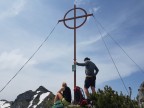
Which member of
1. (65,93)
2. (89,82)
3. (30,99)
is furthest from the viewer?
(30,99)

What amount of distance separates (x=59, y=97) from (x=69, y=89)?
32.9 inches

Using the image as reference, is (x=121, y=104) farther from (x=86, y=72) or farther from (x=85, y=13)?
(x=85, y=13)

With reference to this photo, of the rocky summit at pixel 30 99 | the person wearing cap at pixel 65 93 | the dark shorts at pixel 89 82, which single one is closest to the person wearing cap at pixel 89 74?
the dark shorts at pixel 89 82

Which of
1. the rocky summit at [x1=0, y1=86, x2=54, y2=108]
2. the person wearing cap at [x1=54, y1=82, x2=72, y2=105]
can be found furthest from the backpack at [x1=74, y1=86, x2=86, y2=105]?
the rocky summit at [x1=0, y1=86, x2=54, y2=108]

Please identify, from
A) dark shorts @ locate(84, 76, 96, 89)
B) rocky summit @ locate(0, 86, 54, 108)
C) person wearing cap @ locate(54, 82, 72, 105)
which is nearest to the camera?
person wearing cap @ locate(54, 82, 72, 105)

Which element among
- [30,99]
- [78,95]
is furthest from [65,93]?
[30,99]

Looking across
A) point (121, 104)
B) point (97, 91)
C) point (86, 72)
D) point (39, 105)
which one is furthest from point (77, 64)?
Answer: point (39, 105)

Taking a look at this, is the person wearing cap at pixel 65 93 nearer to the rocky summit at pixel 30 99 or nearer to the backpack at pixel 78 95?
the backpack at pixel 78 95

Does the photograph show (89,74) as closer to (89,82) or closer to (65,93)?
(89,82)

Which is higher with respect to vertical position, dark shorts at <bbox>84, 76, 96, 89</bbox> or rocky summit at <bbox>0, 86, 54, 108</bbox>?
rocky summit at <bbox>0, 86, 54, 108</bbox>

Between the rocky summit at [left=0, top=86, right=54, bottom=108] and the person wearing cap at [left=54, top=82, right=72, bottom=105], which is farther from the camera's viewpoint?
the rocky summit at [left=0, top=86, right=54, bottom=108]

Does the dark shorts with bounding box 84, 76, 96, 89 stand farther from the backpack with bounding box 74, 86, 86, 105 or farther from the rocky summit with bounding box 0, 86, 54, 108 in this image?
the rocky summit with bounding box 0, 86, 54, 108

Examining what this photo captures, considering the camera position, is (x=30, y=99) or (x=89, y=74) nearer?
(x=89, y=74)

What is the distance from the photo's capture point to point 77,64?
1984cm
